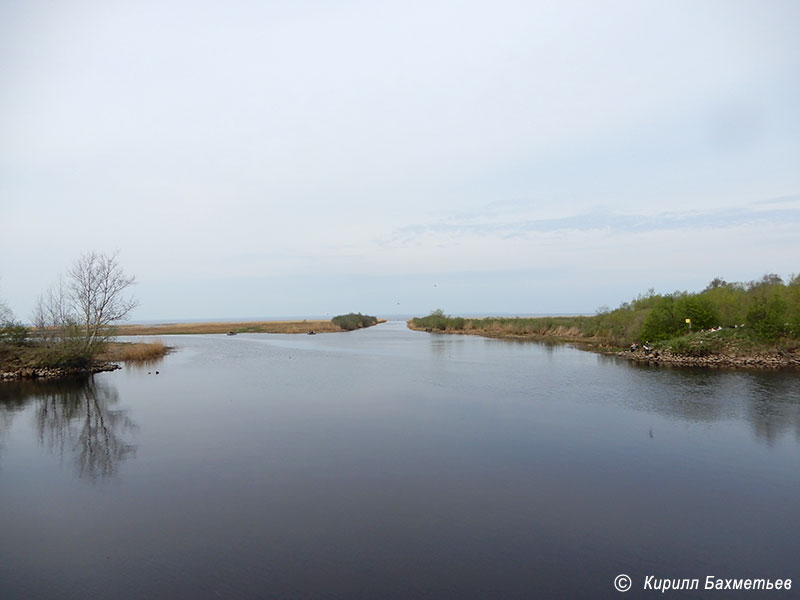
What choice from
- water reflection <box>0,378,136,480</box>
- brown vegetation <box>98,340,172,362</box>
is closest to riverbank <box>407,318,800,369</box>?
water reflection <box>0,378,136,480</box>

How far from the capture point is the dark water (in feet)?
19.1

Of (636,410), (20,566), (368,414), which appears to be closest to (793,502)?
(636,410)

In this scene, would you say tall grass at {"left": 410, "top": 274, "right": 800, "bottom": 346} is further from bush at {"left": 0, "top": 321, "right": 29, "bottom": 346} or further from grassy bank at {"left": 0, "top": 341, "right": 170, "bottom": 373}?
bush at {"left": 0, "top": 321, "right": 29, "bottom": 346}

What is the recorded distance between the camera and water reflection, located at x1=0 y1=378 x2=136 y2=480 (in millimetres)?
10849

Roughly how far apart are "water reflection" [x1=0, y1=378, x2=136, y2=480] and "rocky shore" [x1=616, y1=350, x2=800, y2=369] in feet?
81.5

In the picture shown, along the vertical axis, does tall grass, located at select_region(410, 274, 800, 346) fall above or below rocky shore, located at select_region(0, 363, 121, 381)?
above

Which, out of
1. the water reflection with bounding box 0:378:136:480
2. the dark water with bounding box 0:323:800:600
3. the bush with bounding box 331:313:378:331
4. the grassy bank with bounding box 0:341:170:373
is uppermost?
the bush with bounding box 331:313:378:331

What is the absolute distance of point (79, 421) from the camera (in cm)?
1455

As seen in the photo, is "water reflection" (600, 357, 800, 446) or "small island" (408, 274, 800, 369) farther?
"small island" (408, 274, 800, 369)

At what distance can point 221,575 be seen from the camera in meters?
5.82

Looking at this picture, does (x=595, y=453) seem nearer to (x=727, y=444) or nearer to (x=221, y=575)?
(x=727, y=444)

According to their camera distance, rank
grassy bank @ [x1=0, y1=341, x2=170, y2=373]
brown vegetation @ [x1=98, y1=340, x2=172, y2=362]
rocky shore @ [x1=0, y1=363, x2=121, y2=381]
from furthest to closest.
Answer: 1. brown vegetation @ [x1=98, y1=340, x2=172, y2=362]
2. grassy bank @ [x1=0, y1=341, x2=170, y2=373]
3. rocky shore @ [x1=0, y1=363, x2=121, y2=381]

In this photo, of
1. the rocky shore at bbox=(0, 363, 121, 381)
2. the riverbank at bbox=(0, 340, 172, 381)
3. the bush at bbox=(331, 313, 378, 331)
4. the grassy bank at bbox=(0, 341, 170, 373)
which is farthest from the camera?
the bush at bbox=(331, 313, 378, 331)

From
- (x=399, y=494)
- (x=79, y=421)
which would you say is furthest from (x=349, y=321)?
(x=399, y=494)
